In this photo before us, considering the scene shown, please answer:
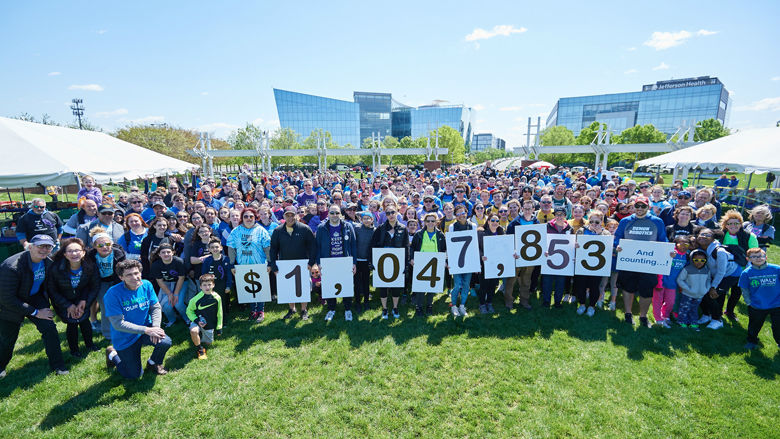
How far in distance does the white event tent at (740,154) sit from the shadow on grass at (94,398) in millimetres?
18439

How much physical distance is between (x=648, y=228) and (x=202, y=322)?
27.2 ft

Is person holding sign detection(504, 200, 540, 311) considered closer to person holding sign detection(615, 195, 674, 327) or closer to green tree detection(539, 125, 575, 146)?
person holding sign detection(615, 195, 674, 327)

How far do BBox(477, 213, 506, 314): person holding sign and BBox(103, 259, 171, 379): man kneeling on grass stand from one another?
222 inches

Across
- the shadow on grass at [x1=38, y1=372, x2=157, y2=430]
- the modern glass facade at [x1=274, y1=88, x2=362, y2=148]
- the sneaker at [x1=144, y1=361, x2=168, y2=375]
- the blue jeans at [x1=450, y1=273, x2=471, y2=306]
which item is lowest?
the shadow on grass at [x1=38, y1=372, x2=157, y2=430]

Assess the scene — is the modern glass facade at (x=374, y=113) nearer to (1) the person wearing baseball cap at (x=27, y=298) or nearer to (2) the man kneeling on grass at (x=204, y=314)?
(2) the man kneeling on grass at (x=204, y=314)

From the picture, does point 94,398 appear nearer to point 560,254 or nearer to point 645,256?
point 560,254

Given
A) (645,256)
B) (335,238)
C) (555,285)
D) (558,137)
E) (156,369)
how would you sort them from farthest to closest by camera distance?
(558,137)
(555,285)
(335,238)
(645,256)
(156,369)

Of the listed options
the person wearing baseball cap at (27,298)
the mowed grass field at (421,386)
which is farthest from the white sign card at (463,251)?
the person wearing baseball cap at (27,298)

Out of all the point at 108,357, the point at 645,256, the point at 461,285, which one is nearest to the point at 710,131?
the point at 645,256

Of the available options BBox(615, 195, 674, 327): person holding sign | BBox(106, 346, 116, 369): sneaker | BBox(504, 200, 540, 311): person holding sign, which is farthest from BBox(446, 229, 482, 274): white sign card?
BBox(106, 346, 116, 369): sneaker

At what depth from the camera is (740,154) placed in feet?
42.2

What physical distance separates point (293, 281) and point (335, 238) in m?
1.17

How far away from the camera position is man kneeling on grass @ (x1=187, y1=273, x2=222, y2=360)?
5438 mm

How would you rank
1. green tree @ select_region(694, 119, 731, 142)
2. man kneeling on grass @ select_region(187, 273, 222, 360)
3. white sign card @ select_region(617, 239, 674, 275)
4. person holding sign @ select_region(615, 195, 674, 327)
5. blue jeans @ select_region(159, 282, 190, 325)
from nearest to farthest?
man kneeling on grass @ select_region(187, 273, 222, 360)
white sign card @ select_region(617, 239, 674, 275)
person holding sign @ select_region(615, 195, 674, 327)
blue jeans @ select_region(159, 282, 190, 325)
green tree @ select_region(694, 119, 731, 142)
